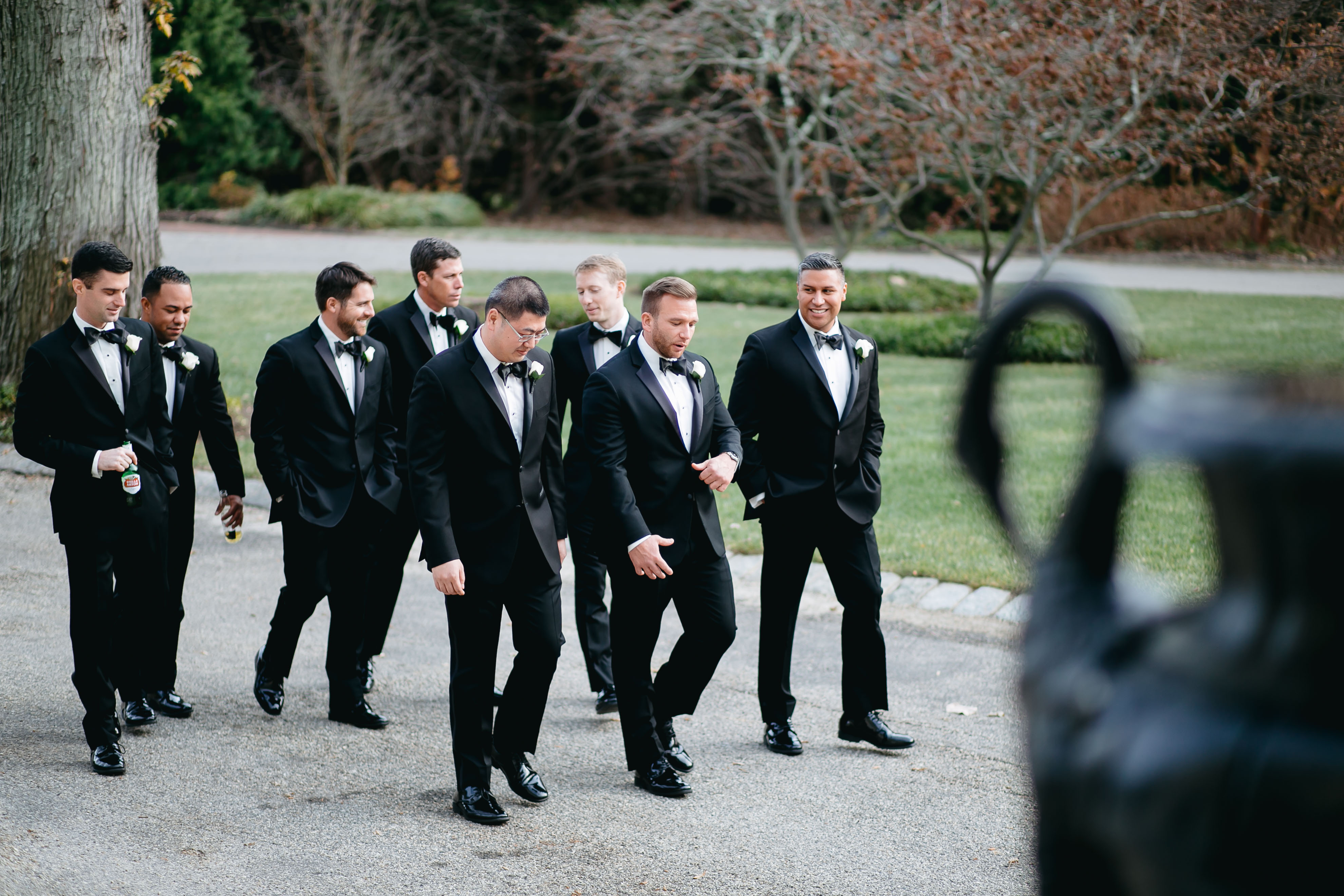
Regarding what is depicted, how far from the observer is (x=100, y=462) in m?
5.38

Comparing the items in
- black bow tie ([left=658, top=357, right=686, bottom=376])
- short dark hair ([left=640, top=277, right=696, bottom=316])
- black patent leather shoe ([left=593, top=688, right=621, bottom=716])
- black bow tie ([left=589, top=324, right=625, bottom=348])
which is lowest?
black patent leather shoe ([left=593, top=688, right=621, bottom=716])

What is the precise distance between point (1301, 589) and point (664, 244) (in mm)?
33261

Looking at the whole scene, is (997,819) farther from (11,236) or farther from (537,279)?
(537,279)

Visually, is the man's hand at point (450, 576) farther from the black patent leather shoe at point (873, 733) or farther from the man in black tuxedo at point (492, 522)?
the black patent leather shoe at point (873, 733)

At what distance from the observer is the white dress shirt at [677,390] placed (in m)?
5.64

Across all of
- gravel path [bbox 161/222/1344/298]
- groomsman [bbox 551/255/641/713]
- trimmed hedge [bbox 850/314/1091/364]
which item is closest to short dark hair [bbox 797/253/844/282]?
groomsman [bbox 551/255/641/713]

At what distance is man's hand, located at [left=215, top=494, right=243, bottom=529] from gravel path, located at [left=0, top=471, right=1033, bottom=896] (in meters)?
0.81

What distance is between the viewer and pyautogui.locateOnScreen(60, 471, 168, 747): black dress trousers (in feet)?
17.8

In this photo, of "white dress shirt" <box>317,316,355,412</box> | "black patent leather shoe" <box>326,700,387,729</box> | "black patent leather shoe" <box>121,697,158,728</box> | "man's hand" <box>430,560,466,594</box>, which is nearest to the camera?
"man's hand" <box>430,560,466,594</box>

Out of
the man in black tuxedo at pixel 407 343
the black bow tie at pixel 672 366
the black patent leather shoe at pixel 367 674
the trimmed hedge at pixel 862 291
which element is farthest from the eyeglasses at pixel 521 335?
the trimmed hedge at pixel 862 291

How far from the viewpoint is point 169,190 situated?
123 ft

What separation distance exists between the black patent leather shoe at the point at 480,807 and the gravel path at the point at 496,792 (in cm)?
5

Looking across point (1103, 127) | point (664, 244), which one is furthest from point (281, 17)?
point (1103, 127)

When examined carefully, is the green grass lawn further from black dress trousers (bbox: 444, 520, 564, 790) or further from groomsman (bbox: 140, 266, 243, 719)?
groomsman (bbox: 140, 266, 243, 719)
